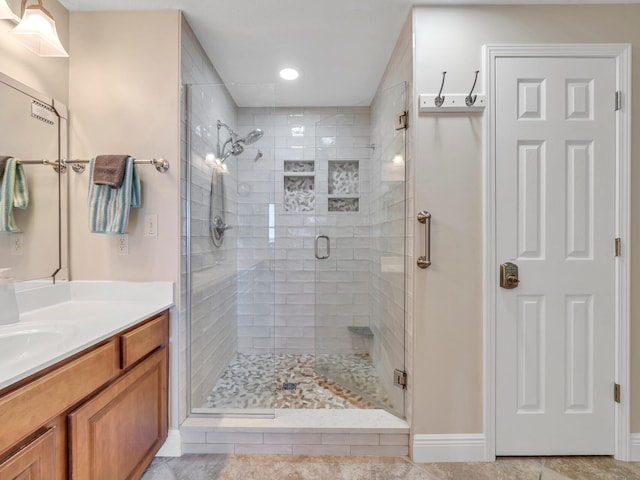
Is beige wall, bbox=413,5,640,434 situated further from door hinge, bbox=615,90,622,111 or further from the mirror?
the mirror

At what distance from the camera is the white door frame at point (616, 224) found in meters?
1.60

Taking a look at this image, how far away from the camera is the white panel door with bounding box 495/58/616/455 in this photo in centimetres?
161

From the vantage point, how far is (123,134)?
1679 millimetres

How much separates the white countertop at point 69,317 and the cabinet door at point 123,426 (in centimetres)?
24

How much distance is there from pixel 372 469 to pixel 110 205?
1.96 m

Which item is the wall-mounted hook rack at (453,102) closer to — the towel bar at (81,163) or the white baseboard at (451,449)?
the towel bar at (81,163)

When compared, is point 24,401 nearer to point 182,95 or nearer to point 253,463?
point 253,463

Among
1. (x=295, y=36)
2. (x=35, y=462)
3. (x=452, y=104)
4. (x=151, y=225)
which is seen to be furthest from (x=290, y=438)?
(x=295, y=36)

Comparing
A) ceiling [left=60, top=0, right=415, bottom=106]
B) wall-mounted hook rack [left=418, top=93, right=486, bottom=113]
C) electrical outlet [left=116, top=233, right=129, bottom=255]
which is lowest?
electrical outlet [left=116, top=233, right=129, bottom=255]

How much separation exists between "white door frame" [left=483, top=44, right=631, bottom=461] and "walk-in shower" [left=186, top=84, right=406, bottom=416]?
0.45 meters

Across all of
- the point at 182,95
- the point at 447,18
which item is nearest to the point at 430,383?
the point at 447,18

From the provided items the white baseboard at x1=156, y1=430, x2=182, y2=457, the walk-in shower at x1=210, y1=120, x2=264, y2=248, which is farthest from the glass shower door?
the white baseboard at x1=156, y1=430, x2=182, y2=457

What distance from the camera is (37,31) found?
1.30 metres

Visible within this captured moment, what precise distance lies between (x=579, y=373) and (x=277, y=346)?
2161 mm
